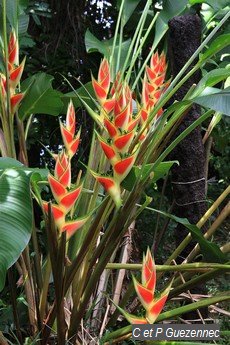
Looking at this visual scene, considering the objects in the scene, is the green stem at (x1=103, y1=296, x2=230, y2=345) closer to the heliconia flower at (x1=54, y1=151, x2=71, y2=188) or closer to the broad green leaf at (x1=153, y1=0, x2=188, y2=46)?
the heliconia flower at (x1=54, y1=151, x2=71, y2=188)

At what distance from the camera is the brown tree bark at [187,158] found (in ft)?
4.79

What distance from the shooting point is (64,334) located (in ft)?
3.47

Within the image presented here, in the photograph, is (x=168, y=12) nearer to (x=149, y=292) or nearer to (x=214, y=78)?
(x=214, y=78)

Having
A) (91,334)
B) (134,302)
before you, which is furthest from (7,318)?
(134,302)

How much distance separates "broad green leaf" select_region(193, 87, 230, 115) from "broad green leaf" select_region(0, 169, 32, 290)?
13.8 inches

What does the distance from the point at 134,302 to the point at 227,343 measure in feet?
0.92

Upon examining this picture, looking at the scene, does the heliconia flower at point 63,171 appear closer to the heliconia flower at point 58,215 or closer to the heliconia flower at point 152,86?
the heliconia flower at point 58,215

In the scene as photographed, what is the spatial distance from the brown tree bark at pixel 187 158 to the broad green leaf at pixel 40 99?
353mm

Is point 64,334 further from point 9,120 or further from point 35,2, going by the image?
point 35,2

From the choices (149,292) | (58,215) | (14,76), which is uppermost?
(14,76)

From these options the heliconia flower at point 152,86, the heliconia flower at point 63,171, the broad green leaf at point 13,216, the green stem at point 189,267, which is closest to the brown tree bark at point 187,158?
the heliconia flower at point 152,86

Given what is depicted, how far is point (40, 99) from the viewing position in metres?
1.43

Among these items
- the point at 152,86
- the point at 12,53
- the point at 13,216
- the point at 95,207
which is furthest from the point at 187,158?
the point at 13,216

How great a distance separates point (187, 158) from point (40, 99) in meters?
0.44
